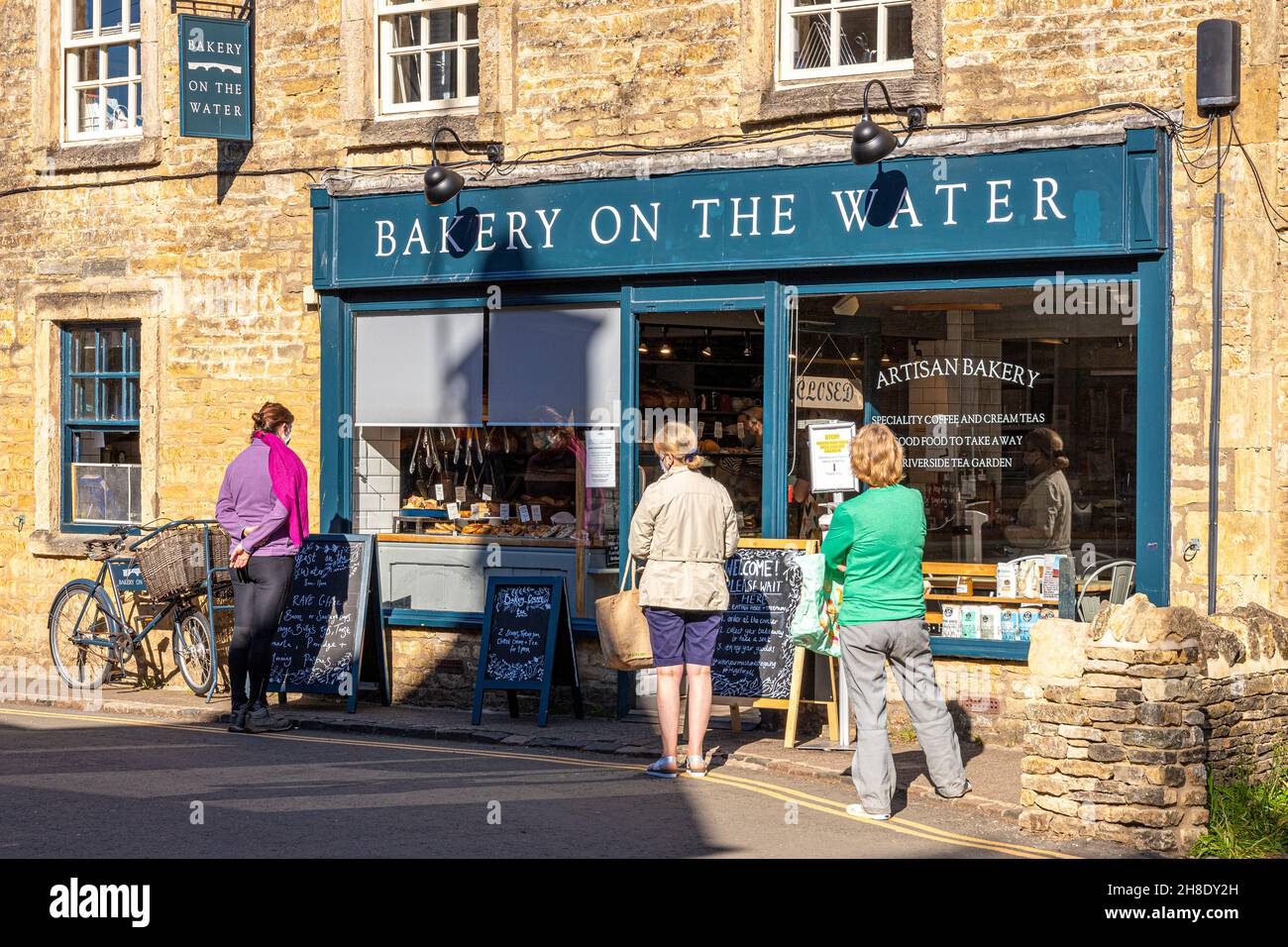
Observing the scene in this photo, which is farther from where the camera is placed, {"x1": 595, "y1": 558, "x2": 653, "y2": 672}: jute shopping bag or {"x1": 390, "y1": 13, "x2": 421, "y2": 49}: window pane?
{"x1": 390, "y1": 13, "x2": 421, "y2": 49}: window pane

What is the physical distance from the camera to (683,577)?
9320mm

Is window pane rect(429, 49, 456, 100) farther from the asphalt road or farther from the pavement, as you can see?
the asphalt road

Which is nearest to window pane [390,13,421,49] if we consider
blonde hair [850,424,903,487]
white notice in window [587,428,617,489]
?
white notice in window [587,428,617,489]

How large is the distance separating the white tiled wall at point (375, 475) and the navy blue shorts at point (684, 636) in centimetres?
417

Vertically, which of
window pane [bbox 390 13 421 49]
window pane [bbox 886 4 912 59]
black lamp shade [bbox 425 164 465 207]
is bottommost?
black lamp shade [bbox 425 164 465 207]

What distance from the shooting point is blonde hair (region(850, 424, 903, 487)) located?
8.48 m

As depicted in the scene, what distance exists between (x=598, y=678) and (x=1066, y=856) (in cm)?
506

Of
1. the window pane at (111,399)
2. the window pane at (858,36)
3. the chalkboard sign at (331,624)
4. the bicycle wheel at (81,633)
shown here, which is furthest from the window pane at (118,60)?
the window pane at (858,36)

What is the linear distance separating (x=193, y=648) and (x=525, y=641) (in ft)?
10.2

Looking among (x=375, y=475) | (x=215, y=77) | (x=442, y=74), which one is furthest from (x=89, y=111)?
(x=375, y=475)

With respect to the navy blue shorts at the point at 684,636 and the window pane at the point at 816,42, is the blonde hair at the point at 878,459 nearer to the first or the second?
the navy blue shorts at the point at 684,636

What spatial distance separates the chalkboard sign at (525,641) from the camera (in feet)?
37.5

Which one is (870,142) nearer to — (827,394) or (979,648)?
(827,394)

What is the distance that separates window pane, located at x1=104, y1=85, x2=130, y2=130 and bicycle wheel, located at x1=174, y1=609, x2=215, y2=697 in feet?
14.2
